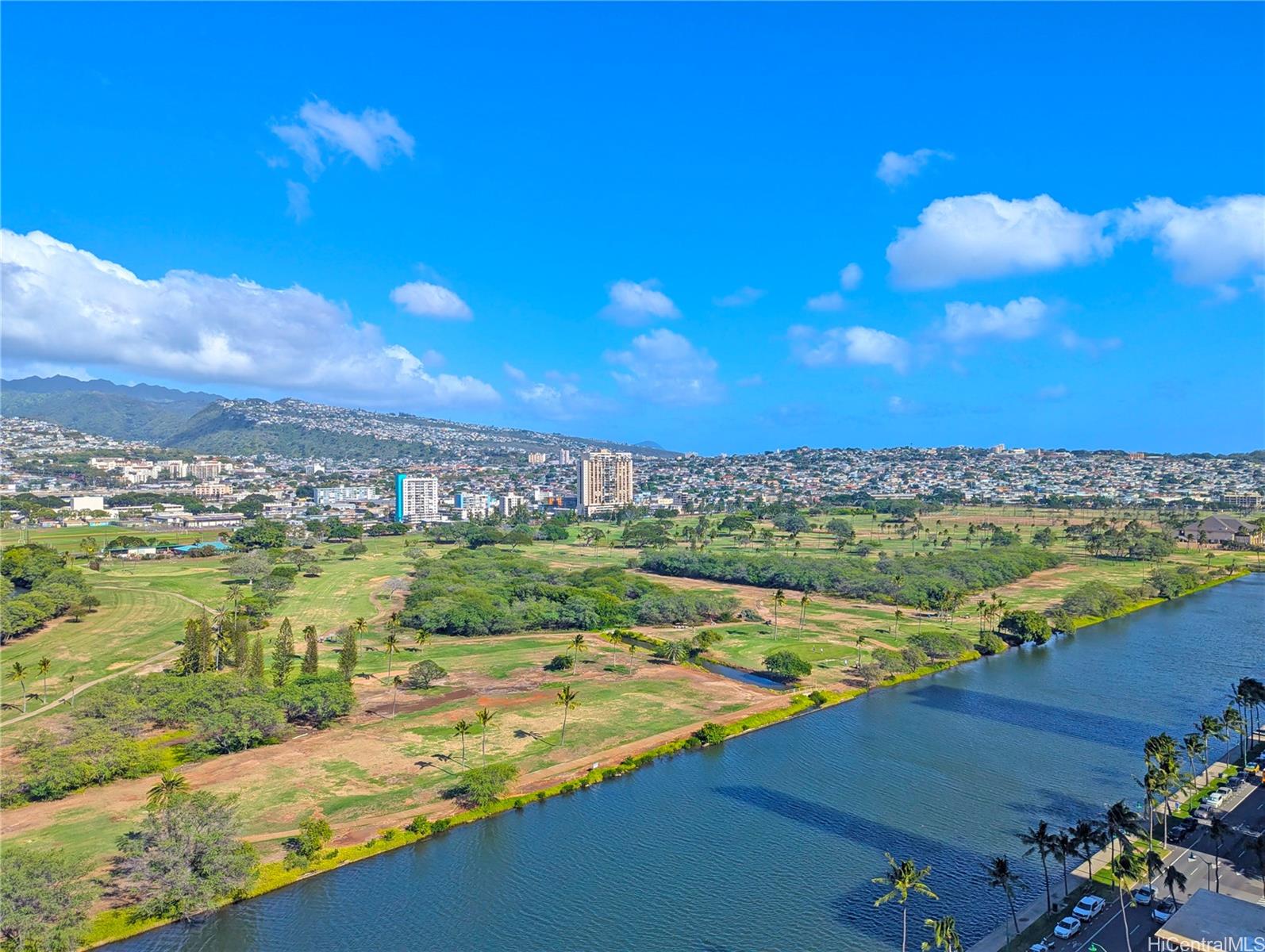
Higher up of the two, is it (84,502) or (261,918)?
(84,502)

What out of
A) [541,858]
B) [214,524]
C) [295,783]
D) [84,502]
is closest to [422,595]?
[295,783]

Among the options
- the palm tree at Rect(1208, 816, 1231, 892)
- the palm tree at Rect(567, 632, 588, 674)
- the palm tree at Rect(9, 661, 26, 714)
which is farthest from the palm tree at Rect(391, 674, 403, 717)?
the palm tree at Rect(1208, 816, 1231, 892)

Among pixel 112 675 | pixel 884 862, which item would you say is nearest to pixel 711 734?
pixel 884 862

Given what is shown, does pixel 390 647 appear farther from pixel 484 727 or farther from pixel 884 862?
pixel 884 862

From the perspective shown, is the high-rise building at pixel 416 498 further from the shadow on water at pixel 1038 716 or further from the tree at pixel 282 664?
the shadow on water at pixel 1038 716

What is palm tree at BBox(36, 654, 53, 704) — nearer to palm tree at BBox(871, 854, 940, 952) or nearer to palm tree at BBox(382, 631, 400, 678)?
palm tree at BBox(382, 631, 400, 678)

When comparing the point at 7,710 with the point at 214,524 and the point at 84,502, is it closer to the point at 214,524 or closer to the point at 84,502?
the point at 214,524
